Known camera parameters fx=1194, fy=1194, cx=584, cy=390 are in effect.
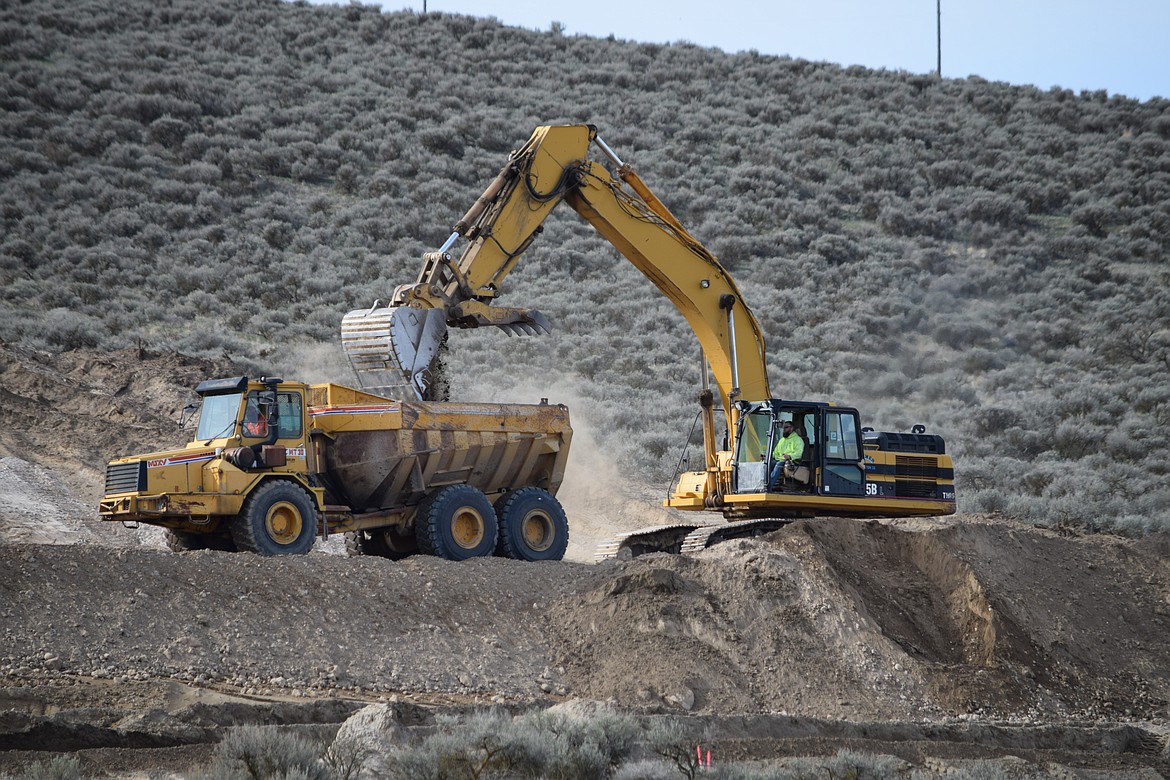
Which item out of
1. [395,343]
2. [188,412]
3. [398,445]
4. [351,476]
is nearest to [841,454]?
[398,445]

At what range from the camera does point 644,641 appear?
12.6 m

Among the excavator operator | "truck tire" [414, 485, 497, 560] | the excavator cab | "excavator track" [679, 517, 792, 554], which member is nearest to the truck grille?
"truck tire" [414, 485, 497, 560]

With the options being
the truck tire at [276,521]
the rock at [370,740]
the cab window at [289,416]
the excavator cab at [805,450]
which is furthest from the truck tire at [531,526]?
the rock at [370,740]

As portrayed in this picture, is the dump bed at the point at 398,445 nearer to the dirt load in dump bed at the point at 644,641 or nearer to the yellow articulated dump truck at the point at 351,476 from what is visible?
the yellow articulated dump truck at the point at 351,476

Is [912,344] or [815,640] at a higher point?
[912,344]

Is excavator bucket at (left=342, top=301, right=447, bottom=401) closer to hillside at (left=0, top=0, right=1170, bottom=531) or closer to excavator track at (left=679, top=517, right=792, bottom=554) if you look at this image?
excavator track at (left=679, top=517, right=792, bottom=554)

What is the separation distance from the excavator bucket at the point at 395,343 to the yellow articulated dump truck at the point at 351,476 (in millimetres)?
459

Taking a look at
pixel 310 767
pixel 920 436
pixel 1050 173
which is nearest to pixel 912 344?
pixel 1050 173

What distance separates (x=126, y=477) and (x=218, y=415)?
1.43 meters

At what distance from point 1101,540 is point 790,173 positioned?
26.2m

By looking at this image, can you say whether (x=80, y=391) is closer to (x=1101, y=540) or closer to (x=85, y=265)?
(x=85, y=265)

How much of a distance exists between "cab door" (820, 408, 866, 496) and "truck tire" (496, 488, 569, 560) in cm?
374

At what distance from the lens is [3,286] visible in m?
28.7

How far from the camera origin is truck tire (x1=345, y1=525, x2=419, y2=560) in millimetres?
16109
